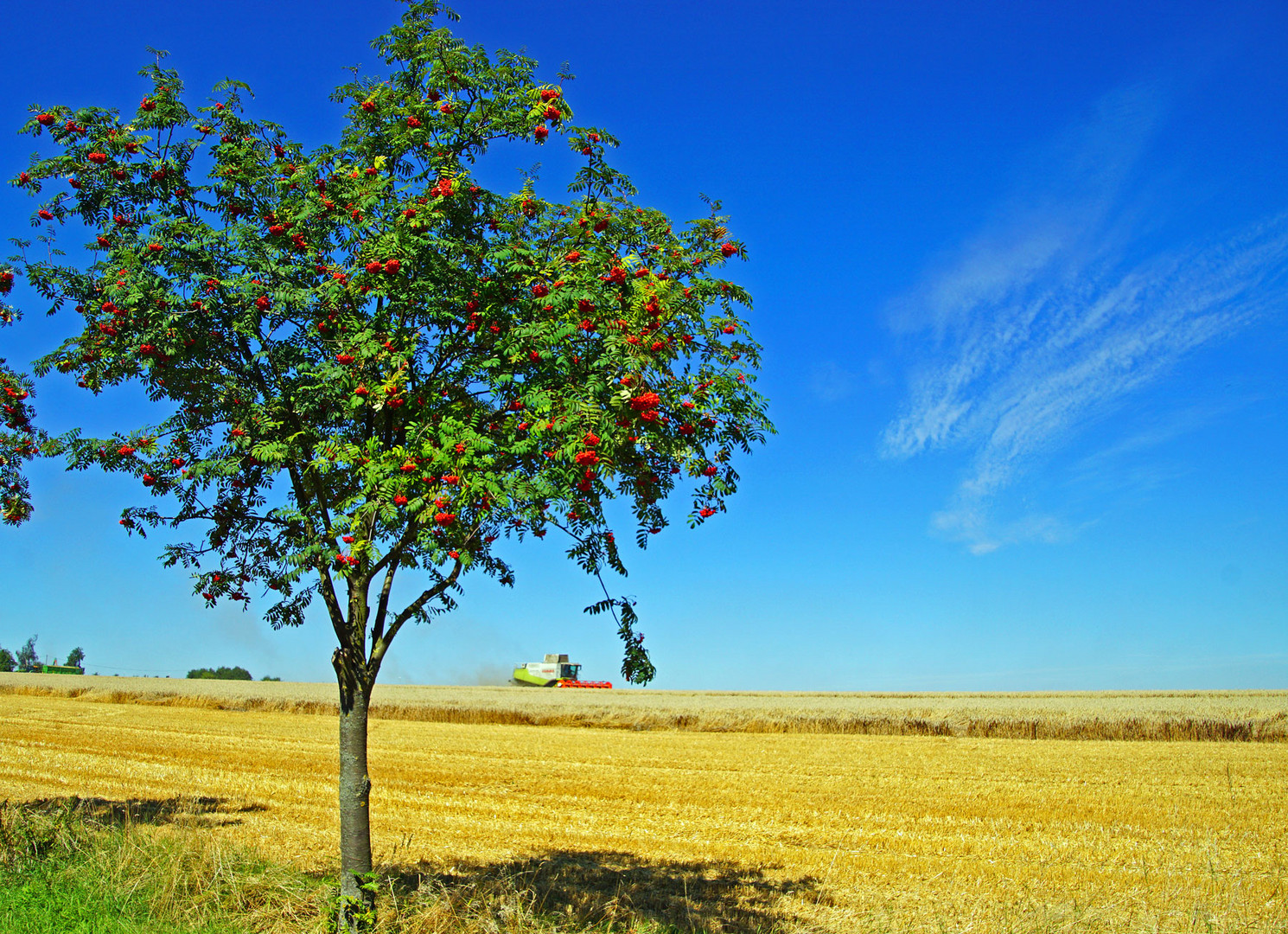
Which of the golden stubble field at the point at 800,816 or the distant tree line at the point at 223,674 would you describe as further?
the distant tree line at the point at 223,674

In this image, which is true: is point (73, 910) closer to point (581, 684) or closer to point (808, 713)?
point (808, 713)

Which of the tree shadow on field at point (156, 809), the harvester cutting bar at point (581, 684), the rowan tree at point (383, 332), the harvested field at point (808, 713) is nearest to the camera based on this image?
the rowan tree at point (383, 332)

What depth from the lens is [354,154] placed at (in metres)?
6.86

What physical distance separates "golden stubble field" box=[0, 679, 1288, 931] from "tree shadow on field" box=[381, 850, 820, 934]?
6cm

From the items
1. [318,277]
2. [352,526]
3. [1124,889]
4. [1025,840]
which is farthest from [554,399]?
[1025,840]

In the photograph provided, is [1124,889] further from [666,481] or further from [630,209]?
[630,209]

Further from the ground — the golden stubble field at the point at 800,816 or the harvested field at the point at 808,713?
the golden stubble field at the point at 800,816

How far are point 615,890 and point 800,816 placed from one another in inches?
226

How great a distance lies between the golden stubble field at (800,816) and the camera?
8.91 meters

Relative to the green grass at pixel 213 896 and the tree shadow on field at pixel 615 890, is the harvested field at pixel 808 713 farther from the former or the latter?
the green grass at pixel 213 896

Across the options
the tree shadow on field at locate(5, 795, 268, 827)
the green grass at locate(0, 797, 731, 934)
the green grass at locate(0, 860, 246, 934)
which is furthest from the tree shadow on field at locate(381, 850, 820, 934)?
the tree shadow on field at locate(5, 795, 268, 827)

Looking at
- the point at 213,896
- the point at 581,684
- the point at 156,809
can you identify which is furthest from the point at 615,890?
the point at 581,684

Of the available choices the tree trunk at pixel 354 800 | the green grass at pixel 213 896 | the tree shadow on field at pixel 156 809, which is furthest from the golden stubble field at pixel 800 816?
the tree trunk at pixel 354 800

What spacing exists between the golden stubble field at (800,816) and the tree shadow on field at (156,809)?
0.62 ft
